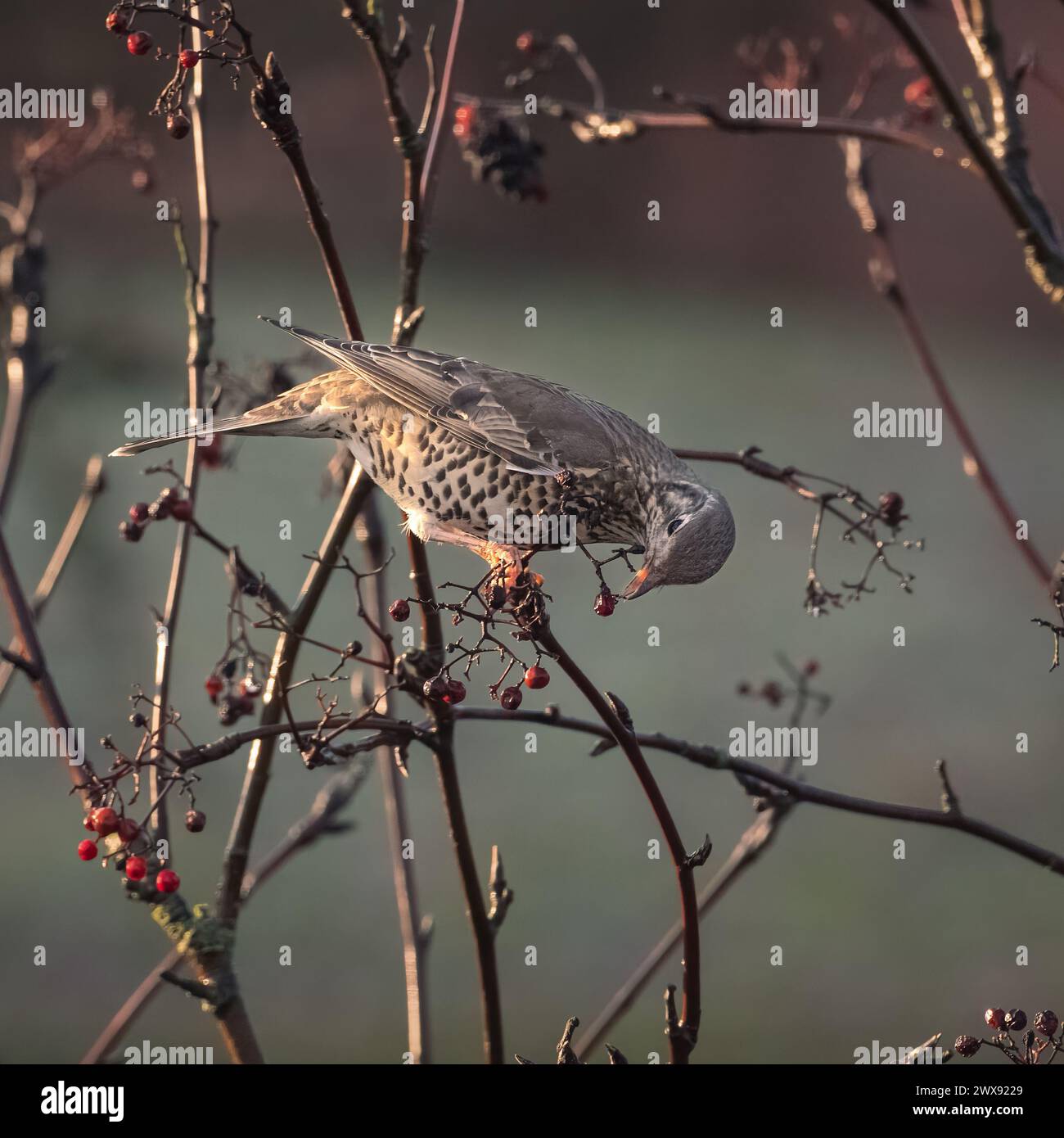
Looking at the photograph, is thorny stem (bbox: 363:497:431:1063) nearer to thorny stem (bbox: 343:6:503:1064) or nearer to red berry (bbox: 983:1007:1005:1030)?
thorny stem (bbox: 343:6:503:1064)

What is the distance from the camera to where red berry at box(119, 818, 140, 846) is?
129cm

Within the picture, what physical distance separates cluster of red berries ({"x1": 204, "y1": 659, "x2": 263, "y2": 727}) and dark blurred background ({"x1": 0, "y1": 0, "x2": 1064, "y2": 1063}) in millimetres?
2498

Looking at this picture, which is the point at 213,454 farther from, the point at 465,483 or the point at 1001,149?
the point at 1001,149

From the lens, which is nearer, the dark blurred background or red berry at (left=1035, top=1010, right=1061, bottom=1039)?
red berry at (left=1035, top=1010, right=1061, bottom=1039)

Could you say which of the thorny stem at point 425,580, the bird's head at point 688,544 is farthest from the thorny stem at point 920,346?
the thorny stem at point 425,580

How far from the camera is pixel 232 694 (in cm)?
173

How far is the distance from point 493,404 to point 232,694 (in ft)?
1.80

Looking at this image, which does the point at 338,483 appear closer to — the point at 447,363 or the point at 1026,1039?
the point at 447,363

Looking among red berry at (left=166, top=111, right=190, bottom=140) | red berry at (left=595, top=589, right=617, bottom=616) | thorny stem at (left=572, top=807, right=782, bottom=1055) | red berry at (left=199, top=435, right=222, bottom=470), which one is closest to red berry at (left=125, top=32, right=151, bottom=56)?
red berry at (left=166, top=111, right=190, bottom=140)

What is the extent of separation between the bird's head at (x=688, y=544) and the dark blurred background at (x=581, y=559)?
2134 millimetres

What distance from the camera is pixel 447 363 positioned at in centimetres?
188

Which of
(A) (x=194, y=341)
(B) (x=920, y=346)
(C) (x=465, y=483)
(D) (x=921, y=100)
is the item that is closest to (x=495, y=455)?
(C) (x=465, y=483)
